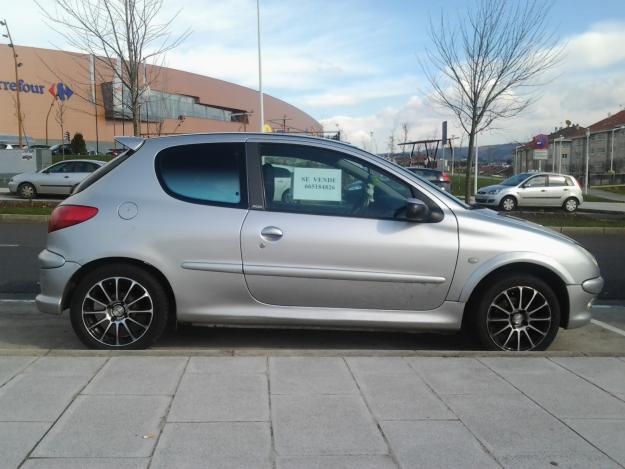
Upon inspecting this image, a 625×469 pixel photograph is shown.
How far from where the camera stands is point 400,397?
3.51m

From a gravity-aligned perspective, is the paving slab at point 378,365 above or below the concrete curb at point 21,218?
below

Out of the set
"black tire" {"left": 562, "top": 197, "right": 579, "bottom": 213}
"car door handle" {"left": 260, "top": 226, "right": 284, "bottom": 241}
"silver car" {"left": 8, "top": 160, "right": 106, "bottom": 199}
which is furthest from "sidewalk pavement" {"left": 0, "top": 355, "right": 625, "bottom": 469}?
"black tire" {"left": 562, "top": 197, "right": 579, "bottom": 213}

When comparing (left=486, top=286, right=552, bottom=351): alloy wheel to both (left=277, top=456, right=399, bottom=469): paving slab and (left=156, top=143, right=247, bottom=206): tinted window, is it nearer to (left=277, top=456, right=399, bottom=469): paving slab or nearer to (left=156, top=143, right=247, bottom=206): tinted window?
(left=277, top=456, right=399, bottom=469): paving slab

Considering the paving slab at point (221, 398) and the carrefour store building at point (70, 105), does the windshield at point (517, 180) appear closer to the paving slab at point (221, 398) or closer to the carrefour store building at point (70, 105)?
the paving slab at point (221, 398)

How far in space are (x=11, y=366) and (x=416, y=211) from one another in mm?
3057

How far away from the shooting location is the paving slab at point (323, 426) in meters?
2.88

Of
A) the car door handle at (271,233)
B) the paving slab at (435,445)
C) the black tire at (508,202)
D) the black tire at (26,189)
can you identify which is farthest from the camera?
the black tire at (508,202)

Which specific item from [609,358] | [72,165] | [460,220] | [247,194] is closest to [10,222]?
[72,165]

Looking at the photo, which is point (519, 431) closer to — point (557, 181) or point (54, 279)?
point (54, 279)

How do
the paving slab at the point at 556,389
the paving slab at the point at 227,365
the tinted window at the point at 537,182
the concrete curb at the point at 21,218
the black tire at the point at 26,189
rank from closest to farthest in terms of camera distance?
the paving slab at the point at 556,389, the paving slab at the point at 227,365, the concrete curb at the point at 21,218, the black tire at the point at 26,189, the tinted window at the point at 537,182

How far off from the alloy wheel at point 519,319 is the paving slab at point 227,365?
1.83 meters

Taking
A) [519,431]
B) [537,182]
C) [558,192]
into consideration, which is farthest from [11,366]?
[558,192]

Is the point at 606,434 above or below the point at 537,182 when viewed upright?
below

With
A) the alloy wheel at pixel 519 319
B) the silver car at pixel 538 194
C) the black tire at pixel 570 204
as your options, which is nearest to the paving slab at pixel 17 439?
the alloy wheel at pixel 519 319
